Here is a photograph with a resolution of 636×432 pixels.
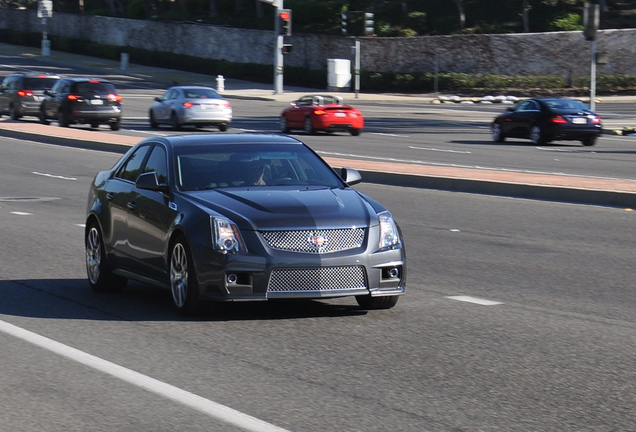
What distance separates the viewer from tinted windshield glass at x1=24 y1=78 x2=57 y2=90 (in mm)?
42469

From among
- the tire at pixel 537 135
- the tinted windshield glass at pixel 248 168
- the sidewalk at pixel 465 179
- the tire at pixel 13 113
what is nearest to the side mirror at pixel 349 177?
the tinted windshield glass at pixel 248 168

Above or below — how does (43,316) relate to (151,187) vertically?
below

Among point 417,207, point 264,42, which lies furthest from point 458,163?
point 264,42

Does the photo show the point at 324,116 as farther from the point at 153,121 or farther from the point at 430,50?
the point at 430,50

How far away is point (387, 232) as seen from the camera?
939 centimetres

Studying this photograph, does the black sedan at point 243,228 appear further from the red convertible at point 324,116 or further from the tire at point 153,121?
the tire at point 153,121

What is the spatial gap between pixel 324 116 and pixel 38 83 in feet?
37.1

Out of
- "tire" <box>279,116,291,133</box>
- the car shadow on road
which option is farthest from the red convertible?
the car shadow on road

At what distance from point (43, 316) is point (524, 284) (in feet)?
14.8

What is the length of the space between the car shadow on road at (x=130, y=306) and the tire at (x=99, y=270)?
8 centimetres

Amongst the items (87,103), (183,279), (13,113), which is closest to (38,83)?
(13,113)

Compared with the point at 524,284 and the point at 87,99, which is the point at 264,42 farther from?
the point at 524,284

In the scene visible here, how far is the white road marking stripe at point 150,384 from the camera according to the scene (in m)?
6.21

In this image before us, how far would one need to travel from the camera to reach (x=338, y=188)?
32.9 ft
